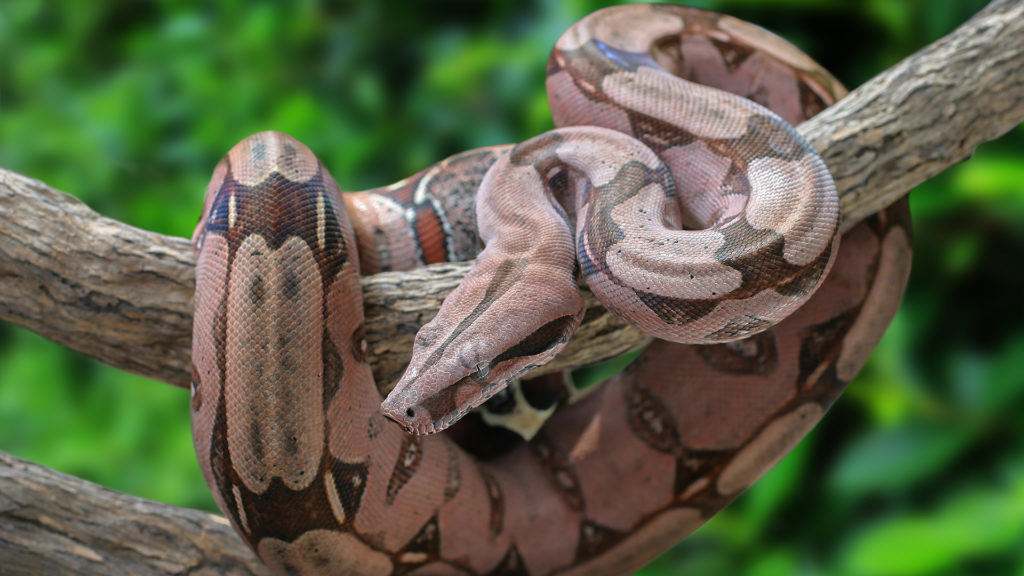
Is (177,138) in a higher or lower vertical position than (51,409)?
higher

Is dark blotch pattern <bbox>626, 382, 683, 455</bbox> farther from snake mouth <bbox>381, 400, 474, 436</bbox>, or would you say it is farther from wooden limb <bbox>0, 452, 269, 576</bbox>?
wooden limb <bbox>0, 452, 269, 576</bbox>

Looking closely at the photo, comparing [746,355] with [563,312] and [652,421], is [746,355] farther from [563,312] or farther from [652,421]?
[563,312]

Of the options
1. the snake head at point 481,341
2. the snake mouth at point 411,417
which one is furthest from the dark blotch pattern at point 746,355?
the snake mouth at point 411,417

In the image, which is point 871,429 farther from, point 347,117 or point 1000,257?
point 347,117

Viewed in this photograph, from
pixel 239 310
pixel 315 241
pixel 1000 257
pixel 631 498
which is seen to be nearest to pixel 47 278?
pixel 239 310

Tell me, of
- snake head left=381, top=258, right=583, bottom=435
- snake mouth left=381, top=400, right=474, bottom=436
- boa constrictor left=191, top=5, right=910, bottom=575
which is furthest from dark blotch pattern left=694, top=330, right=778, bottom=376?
snake mouth left=381, top=400, right=474, bottom=436

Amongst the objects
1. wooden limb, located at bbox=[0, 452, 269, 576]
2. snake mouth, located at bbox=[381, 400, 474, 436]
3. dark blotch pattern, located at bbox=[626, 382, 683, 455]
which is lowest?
dark blotch pattern, located at bbox=[626, 382, 683, 455]

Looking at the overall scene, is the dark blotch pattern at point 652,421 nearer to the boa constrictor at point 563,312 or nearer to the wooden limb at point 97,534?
the boa constrictor at point 563,312
